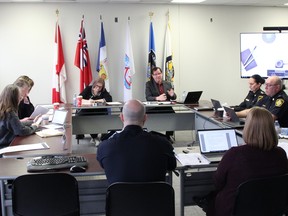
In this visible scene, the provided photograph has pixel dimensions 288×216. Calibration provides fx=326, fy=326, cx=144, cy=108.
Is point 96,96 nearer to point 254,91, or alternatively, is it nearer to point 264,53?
point 254,91

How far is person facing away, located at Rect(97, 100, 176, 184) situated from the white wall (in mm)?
5118

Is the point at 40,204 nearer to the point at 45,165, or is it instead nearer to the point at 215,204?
the point at 45,165

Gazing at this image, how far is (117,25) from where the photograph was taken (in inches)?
272

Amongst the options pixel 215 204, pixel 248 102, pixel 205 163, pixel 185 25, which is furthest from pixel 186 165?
pixel 185 25

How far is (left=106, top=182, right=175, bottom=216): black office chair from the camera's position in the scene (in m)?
1.85

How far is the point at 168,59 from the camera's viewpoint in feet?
22.9

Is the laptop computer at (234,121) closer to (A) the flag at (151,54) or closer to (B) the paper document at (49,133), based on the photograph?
(B) the paper document at (49,133)

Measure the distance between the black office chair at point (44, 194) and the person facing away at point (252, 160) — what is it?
0.96 m

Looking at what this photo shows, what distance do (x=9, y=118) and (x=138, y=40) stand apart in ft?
13.9

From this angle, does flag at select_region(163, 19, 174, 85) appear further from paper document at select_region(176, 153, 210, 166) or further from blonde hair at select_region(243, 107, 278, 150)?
blonde hair at select_region(243, 107, 278, 150)

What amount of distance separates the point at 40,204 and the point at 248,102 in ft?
12.9

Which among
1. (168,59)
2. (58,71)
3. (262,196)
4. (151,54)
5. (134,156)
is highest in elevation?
(151,54)

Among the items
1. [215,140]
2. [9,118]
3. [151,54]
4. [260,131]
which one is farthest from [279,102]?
[151,54]

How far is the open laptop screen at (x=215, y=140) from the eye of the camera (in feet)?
8.75
